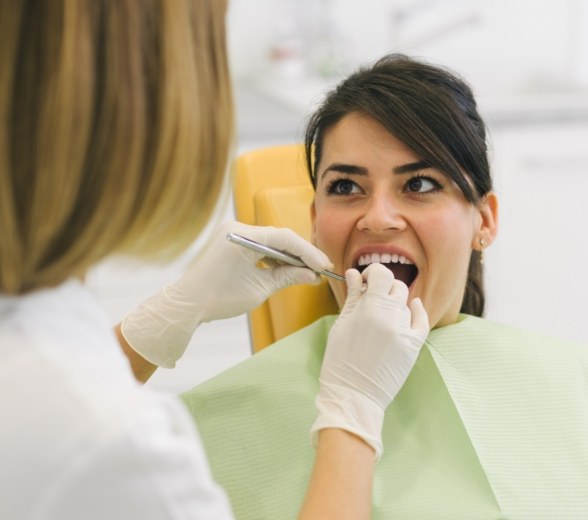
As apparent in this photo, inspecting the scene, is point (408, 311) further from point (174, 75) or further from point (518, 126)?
point (518, 126)

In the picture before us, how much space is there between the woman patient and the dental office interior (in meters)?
0.80

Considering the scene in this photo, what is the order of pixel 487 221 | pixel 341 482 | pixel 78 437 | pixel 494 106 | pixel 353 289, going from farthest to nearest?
pixel 494 106 → pixel 487 221 → pixel 353 289 → pixel 341 482 → pixel 78 437

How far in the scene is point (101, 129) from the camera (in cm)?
82

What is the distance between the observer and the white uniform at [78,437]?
0.80 metres

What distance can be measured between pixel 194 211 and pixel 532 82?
108 inches

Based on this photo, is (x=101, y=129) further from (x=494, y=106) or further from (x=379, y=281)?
(x=494, y=106)

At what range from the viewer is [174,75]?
2.77ft

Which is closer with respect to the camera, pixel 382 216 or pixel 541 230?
pixel 382 216

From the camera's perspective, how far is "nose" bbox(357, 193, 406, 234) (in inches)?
57.7

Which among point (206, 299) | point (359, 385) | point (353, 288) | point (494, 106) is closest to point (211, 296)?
point (206, 299)

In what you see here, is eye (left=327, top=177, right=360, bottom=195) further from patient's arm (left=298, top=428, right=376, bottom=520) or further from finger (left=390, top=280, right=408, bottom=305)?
patient's arm (left=298, top=428, right=376, bottom=520)

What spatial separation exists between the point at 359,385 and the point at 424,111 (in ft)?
1.59

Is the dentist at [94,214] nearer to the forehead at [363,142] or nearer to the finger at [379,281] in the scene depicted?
the finger at [379,281]

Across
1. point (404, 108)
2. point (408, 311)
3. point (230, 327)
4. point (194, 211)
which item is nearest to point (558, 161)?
point (230, 327)
